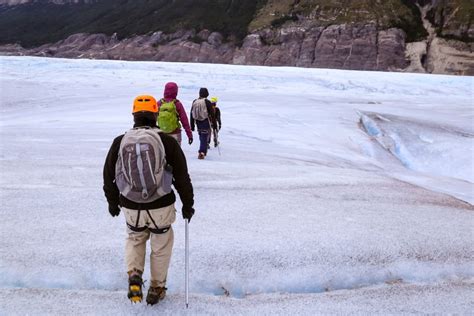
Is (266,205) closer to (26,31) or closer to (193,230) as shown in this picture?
(193,230)

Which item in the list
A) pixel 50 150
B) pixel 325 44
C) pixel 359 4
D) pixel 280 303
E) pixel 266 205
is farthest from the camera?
pixel 359 4

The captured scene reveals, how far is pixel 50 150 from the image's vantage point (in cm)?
914

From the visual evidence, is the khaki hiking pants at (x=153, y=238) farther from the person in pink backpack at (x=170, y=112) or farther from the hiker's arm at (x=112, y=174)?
the person in pink backpack at (x=170, y=112)

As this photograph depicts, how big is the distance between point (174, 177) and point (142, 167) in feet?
1.05

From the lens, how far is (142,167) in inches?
120

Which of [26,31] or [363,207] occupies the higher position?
[26,31]

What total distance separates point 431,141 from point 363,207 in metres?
9.49

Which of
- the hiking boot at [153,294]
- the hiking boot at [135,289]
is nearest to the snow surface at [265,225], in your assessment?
the hiking boot at [153,294]

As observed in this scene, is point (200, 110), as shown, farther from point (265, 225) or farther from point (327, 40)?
point (327, 40)

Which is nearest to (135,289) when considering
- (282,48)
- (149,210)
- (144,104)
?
(149,210)

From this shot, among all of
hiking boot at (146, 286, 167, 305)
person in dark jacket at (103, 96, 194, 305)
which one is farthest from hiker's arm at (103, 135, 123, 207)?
hiking boot at (146, 286, 167, 305)

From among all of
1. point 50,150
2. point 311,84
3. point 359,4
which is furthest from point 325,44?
point 50,150

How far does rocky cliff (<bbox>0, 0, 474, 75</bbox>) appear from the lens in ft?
269

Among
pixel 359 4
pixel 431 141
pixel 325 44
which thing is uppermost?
pixel 359 4
